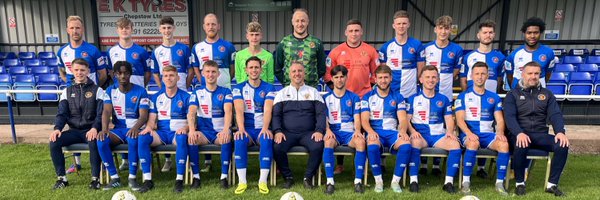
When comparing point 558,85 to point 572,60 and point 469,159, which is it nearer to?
point 572,60

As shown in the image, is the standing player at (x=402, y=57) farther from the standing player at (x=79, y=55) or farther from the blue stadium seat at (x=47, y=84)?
the blue stadium seat at (x=47, y=84)

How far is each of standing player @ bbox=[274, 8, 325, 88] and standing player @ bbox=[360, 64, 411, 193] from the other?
66 centimetres

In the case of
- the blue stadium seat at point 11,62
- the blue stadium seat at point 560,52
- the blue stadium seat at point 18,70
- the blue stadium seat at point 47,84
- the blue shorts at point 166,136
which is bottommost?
the blue shorts at point 166,136

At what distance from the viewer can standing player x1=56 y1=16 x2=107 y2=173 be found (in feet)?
13.1

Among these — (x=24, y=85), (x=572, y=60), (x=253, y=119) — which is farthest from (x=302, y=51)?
(x=572, y=60)

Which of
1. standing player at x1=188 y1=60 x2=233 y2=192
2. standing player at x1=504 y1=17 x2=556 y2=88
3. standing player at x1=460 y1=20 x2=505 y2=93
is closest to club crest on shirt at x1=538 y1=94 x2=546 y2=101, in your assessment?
standing player at x1=504 y1=17 x2=556 y2=88

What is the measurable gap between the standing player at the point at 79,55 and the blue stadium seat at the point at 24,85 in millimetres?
3392

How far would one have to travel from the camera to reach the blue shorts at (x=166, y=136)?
11.8 ft

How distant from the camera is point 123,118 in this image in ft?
12.4

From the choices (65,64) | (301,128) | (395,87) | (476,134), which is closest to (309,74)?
(301,128)

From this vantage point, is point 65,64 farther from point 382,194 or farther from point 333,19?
point 333,19

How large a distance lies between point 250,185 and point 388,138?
4.85 ft

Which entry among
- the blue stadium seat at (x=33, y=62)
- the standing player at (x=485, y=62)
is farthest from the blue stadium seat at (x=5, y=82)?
the standing player at (x=485, y=62)

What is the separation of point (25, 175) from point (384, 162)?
4.07 m
